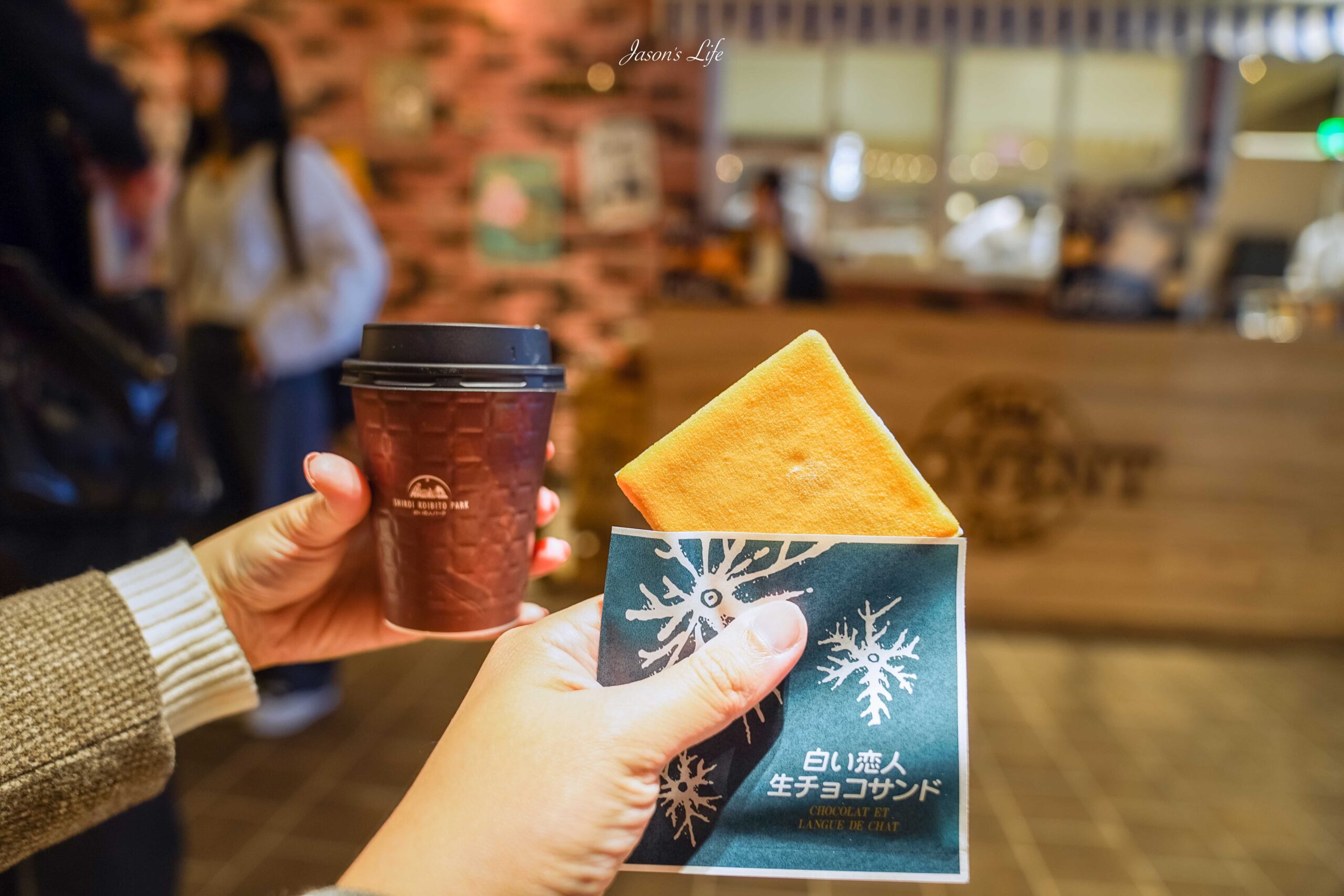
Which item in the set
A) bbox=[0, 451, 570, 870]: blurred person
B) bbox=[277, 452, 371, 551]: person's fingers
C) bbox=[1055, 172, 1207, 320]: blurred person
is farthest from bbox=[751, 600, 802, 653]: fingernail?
bbox=[1055, 172, 1207, 320]: blurred person

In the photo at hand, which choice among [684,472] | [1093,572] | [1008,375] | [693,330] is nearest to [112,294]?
[684,472]

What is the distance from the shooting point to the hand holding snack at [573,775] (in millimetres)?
399

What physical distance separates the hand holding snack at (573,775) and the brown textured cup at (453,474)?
0.07m

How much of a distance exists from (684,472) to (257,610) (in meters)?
0.40

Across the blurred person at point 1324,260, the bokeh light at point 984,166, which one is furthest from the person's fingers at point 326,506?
the blurred person at point 1324,260

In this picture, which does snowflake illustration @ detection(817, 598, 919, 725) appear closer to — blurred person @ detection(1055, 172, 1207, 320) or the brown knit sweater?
the brown knit sweater

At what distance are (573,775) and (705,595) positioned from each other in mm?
110

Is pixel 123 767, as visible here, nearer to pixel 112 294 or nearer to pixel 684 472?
pixel 684 472

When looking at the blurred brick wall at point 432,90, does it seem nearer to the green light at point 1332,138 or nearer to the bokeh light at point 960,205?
the bokeh light at point 960,205

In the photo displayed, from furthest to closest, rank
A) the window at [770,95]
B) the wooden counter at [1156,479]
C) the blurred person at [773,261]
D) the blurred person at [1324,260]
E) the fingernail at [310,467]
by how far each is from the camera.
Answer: the blurred person at [1324,260]
the window at [770,95]
the wooden counter at [1156,479]
the blurred person at [773,261]
the fingernail at [310,467]

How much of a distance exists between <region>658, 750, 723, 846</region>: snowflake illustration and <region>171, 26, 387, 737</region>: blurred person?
307mm

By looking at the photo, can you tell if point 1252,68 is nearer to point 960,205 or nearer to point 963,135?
point 963,135

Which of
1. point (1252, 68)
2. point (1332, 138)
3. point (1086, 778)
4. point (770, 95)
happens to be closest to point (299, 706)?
point (1086, 778)

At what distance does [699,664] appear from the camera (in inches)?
15.8
